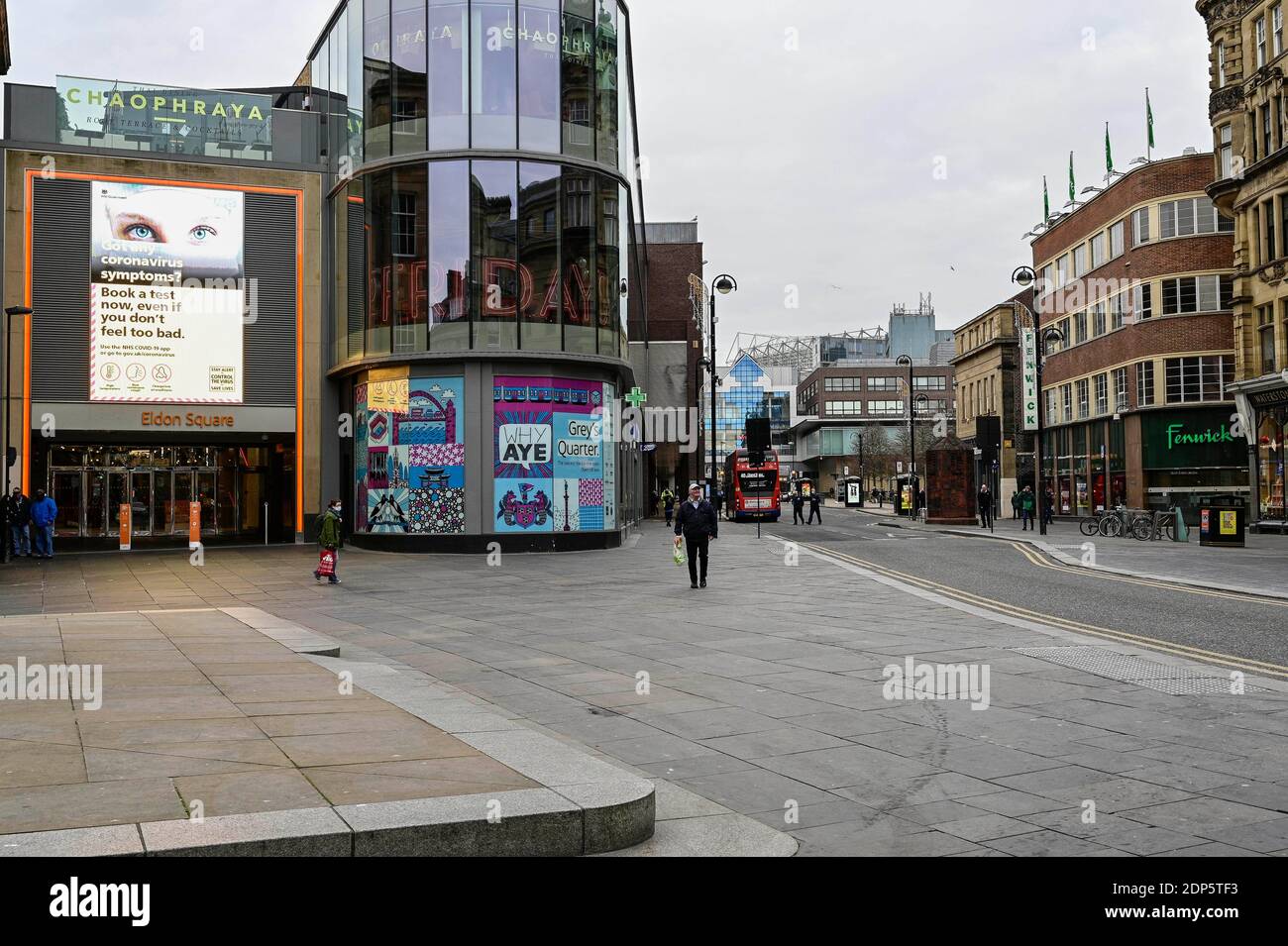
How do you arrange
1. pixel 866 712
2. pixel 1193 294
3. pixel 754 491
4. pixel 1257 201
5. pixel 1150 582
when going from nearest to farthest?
pixel 866 712 < pixel 1150 582 < pixel 1257 201 < pixel 1193 294 < pixel 754 491

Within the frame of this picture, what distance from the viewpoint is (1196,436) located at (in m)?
46.5

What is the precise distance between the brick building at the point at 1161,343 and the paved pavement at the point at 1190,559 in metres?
8.41

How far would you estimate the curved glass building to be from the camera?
29719 mm

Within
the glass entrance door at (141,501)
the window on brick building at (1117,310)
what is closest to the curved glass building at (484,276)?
the glass entrance door at (141,501)

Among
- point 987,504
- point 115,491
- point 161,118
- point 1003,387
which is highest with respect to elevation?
point 161,118

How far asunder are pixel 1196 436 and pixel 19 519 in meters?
42.5

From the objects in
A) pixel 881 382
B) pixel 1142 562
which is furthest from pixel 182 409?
pixel 881 382

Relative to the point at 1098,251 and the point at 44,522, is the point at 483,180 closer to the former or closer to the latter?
the point at 44,522

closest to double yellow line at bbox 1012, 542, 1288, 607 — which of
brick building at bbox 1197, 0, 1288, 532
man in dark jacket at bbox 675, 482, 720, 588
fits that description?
man in dark jacket at bbox 675, 482, 720, 588

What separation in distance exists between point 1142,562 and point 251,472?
27099 millimetres

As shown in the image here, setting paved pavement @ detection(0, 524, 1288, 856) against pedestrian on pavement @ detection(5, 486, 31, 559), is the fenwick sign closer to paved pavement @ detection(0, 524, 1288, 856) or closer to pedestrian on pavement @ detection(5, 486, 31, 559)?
paved pavement @ detection(0, 524, 1288, 856)

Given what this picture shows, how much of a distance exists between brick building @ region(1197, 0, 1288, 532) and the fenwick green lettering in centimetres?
702

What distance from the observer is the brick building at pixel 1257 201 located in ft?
121

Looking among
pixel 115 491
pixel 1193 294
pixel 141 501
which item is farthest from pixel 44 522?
pixel 1193 294
